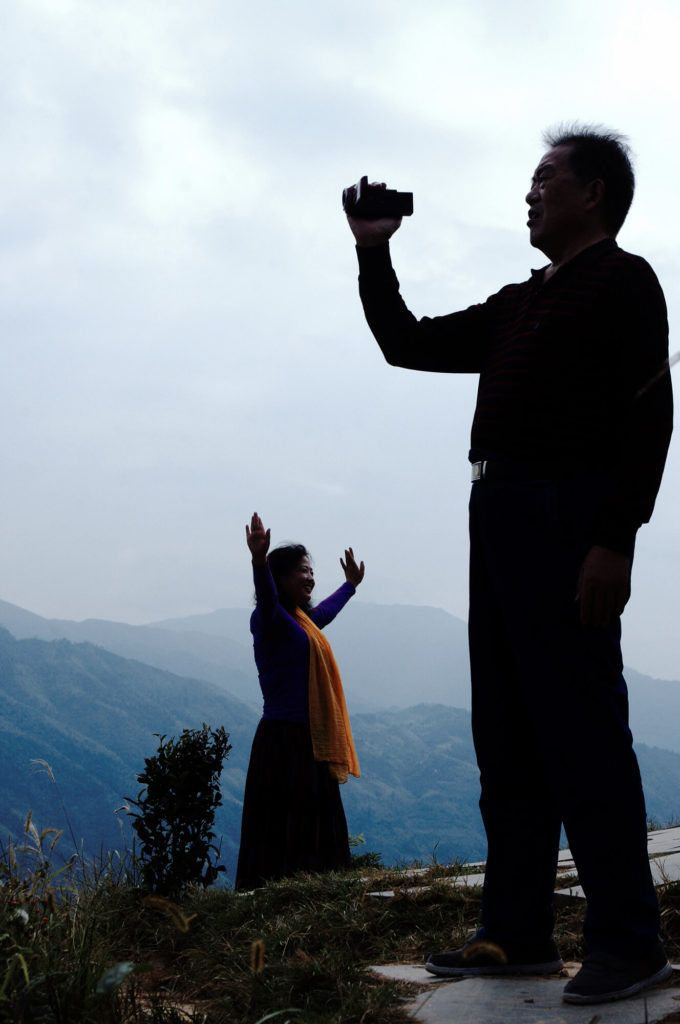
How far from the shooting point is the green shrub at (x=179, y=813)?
405cm

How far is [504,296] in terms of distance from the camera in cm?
258

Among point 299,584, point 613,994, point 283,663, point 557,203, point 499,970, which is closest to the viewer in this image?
point 613,994

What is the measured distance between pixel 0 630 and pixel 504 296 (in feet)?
331

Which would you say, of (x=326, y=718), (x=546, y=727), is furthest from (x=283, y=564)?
(x=546, y=727)

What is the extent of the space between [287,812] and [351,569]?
5.17 ft

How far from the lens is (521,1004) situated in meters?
1.96

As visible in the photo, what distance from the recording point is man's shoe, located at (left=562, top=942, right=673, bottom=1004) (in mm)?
1890

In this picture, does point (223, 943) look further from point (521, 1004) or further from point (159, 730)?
point (159, 730)

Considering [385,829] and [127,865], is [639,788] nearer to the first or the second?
[127,865]

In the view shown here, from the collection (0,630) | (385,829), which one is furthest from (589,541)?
(0,630)

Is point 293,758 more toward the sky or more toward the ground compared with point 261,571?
more toward the ground

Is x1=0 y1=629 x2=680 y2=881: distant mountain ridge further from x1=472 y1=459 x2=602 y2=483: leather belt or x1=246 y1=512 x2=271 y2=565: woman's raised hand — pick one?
x1=472 y1=459 x2=602 y2=483: leather belt

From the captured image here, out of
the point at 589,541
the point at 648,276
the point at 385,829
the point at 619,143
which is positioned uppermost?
the point at 619,143

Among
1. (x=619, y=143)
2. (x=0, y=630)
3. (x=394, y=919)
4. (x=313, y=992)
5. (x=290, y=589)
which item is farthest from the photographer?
(x=0, y=630)
